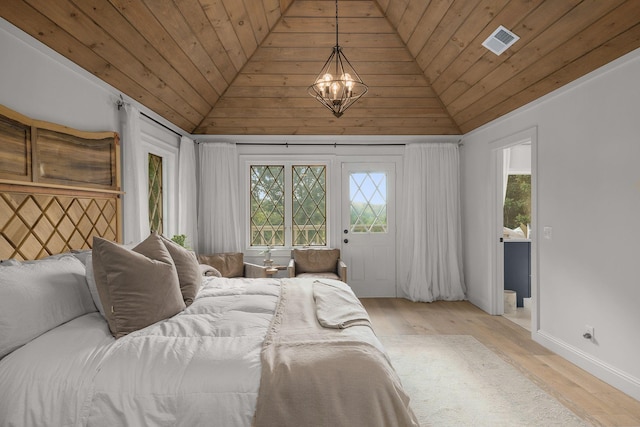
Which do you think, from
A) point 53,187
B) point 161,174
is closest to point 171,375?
point 53,187

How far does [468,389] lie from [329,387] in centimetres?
164

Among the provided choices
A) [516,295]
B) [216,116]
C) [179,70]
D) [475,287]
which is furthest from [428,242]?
[179,70]

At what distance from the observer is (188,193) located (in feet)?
15.1

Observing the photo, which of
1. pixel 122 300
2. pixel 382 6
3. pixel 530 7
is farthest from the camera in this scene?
pixel 382 6

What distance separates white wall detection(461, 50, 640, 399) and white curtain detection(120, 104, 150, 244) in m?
3.61

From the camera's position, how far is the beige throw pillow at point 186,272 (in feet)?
7.44

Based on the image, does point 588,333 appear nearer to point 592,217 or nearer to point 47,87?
point 592,217

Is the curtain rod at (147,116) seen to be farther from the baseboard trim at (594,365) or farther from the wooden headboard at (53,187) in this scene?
the baseboard trim at (594,365)

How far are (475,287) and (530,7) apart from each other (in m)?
3.36

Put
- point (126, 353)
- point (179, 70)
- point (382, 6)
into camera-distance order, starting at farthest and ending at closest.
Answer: point (382, 6) < point (179, 70) < point (126, 353)

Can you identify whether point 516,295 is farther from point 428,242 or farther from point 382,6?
point 382,6

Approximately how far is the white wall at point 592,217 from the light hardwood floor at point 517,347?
0.15 m

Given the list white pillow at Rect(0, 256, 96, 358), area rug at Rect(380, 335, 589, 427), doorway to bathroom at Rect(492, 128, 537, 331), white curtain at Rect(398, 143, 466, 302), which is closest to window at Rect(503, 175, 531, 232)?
doorway to bathroom at Rect(492, 128, 537, 331)

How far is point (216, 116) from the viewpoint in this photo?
15.2 feet
